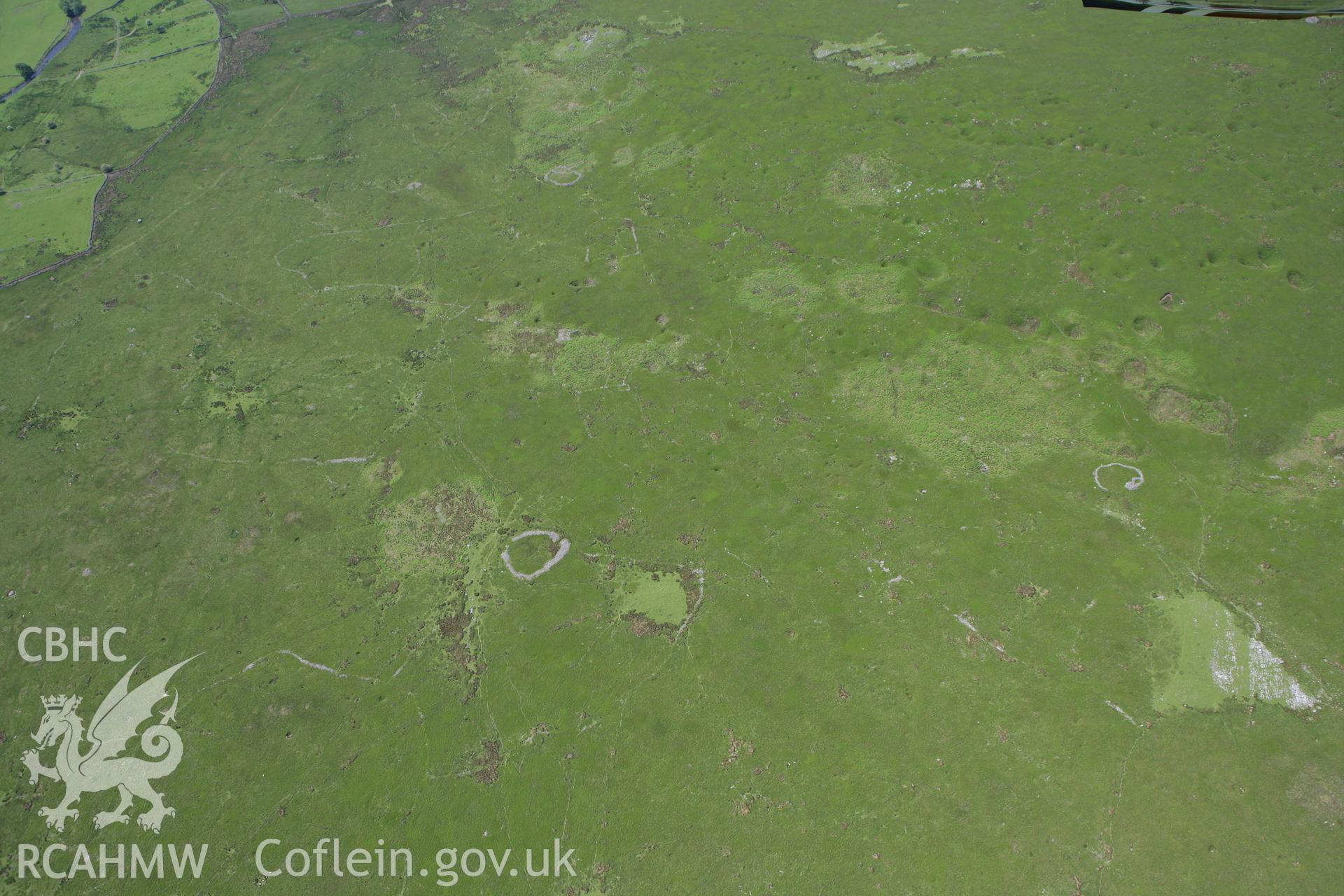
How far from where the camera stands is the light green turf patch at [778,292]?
40.0 metres

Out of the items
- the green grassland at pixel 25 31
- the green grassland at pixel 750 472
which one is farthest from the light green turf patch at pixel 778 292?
the green grassland at pixel 25 31

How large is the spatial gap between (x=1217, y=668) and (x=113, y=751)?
44.7 metres

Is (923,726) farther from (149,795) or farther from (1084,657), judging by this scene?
(149,795)

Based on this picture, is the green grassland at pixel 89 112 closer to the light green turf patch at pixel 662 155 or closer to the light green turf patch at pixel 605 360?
the light green turf patch at pixel 605 360

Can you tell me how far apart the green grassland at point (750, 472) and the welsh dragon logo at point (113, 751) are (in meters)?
0.88

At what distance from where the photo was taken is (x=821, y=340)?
1510 inches

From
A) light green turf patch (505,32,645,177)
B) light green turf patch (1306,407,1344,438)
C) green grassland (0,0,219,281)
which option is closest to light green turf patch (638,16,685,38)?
light green turf patch (505,32,645,177)

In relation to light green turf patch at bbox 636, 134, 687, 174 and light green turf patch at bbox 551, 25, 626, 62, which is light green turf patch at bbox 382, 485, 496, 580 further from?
light green turf patch at bbox 551, 25, 626, 62

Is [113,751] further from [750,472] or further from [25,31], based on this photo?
[25,31]

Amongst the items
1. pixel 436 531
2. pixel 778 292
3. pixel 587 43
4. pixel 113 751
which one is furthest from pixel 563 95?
pixel 113 751

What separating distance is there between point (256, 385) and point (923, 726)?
39226 mm

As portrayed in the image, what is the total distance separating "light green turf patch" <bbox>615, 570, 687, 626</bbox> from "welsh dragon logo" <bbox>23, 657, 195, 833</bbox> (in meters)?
19.8

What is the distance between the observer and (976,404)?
34.8 m

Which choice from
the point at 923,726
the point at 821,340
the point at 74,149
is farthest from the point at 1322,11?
the point at 74,149
